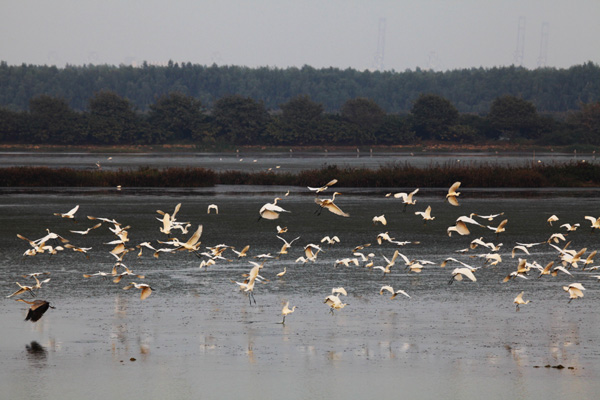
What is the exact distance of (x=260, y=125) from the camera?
6112 inches

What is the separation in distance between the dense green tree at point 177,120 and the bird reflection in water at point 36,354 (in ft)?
458

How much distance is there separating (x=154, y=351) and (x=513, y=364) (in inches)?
156

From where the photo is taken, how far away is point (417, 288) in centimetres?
1412

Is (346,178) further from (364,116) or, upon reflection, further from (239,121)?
(364,116)

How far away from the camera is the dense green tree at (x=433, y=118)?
507 feet

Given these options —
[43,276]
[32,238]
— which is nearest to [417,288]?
[43,276]

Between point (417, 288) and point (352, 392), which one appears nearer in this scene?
point (352, 392)

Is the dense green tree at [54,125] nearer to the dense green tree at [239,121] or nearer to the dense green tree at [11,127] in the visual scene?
the dense green tree at [11,127]

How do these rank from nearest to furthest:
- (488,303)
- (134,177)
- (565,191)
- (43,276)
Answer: (488,303) → (43,276) → (565,191) → (134,177)

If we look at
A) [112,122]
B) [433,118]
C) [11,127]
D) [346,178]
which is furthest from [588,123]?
[346,178]

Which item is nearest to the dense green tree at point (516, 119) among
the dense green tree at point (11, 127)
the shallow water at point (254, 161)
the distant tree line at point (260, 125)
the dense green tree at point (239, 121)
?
the distant tree line at point (260, 125)

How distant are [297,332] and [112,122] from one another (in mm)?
141833

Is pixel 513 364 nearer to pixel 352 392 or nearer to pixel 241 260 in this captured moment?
pixel 352 392

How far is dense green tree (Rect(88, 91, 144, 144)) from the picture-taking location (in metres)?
148
